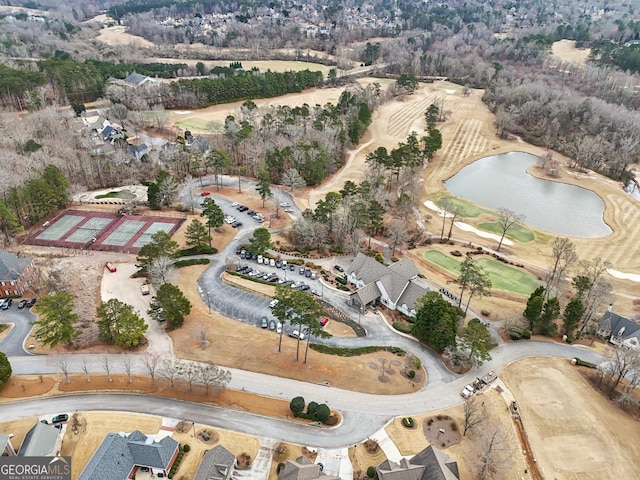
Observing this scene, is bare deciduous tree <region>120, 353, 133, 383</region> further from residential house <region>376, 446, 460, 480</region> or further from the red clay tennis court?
residential house <region>376, 446, 460, 480</region>

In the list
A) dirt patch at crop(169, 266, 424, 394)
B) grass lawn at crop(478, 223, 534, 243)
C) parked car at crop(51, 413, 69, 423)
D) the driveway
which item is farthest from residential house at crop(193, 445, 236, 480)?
grass lawn at crop(478, 223, 534, 243)

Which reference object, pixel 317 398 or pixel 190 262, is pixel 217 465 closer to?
pixel 317 398

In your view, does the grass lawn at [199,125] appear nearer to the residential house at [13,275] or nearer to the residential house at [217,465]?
the residential house at [13,275]

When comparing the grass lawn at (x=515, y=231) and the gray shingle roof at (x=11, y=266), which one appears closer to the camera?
the gray shingle roof at (x=11, y=266)

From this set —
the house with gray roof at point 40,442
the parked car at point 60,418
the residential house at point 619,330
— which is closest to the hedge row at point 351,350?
the parked car at point 60,418

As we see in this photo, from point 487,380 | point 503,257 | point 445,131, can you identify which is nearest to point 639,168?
point 445,131

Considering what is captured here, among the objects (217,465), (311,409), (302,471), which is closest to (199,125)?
(311,409)
